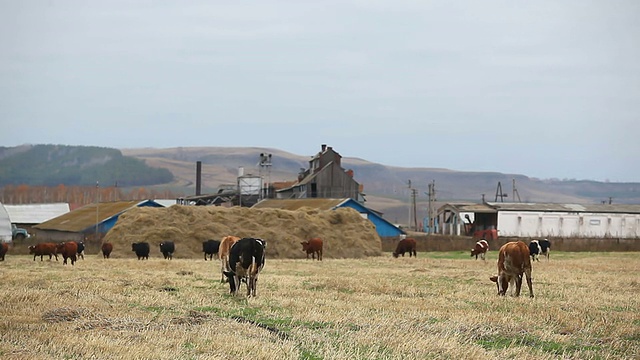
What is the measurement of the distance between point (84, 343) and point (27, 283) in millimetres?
11467

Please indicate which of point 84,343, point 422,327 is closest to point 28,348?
point 84,343

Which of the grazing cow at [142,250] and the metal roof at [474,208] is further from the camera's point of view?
the metal roof at [474,208]

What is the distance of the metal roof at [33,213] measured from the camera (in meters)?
111

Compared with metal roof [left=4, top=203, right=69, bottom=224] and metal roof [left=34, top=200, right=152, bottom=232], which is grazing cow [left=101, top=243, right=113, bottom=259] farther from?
metal roof [left=4, top=203, right=69, bottom=224]

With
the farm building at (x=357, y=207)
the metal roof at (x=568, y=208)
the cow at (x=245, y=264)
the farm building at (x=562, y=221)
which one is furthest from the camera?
the metal roof at (x=568, y=208)

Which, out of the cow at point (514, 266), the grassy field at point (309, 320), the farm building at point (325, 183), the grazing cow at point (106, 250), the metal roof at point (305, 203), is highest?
the farm building at point (325, 183)

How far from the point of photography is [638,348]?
45.1ft

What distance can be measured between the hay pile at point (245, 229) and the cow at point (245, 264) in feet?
90.4

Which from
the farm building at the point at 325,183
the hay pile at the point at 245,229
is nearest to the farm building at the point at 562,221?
the farm building at the point at 325,183

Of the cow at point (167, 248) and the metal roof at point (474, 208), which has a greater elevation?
the metal roof at point (474, 208)

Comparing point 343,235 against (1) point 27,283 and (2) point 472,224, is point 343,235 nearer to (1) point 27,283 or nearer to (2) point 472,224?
(1) point 27,283

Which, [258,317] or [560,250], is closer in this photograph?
[258,317]

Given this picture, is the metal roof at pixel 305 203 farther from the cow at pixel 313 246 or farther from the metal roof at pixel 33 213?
the metal roof at pixel 33 213

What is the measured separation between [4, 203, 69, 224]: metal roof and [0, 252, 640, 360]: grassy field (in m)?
89.9
